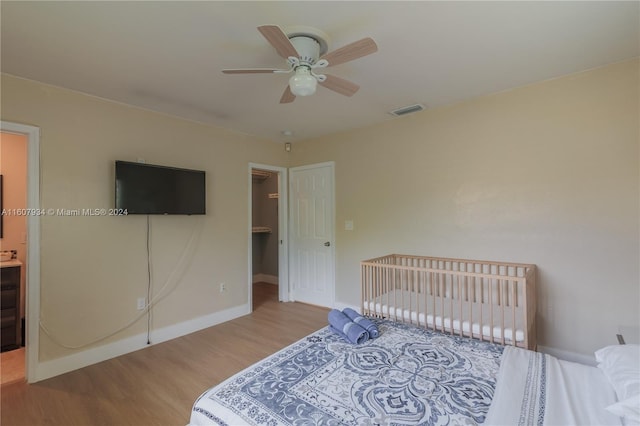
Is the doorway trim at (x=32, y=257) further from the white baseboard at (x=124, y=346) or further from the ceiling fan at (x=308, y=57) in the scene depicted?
the ceiling fan at (x=308, y=57)

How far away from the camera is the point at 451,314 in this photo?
2508mm

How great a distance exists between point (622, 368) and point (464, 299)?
1.81 m

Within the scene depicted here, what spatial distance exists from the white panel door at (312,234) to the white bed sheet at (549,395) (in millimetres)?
2943

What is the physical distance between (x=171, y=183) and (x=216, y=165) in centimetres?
71

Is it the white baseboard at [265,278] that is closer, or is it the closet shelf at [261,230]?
the closet shelf at [261,230]

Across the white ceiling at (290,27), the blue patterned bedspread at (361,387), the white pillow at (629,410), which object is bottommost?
the blue patterned bedspread at (361,387)

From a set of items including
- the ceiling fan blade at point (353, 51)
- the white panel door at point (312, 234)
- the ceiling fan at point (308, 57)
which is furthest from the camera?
the white panel door at point (312, 234)

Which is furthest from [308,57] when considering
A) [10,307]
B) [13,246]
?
[13,246]

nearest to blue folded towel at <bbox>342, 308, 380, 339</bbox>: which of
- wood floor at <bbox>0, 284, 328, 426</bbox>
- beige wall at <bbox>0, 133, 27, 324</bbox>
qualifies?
wood floor at <bbox>0, 284, 328, 426</bbox>

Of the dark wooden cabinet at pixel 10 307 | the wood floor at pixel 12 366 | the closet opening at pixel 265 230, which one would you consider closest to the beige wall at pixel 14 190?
the dark wooden cabinet at pixel 10 307

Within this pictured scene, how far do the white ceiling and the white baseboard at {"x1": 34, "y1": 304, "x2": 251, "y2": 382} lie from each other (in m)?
2.40

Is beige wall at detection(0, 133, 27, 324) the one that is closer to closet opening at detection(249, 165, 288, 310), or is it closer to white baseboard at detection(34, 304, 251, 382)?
white baseboard at detection(34, 304, 251, 382)

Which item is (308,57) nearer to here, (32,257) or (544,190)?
(544,190)

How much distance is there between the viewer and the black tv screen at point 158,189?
113 inches
